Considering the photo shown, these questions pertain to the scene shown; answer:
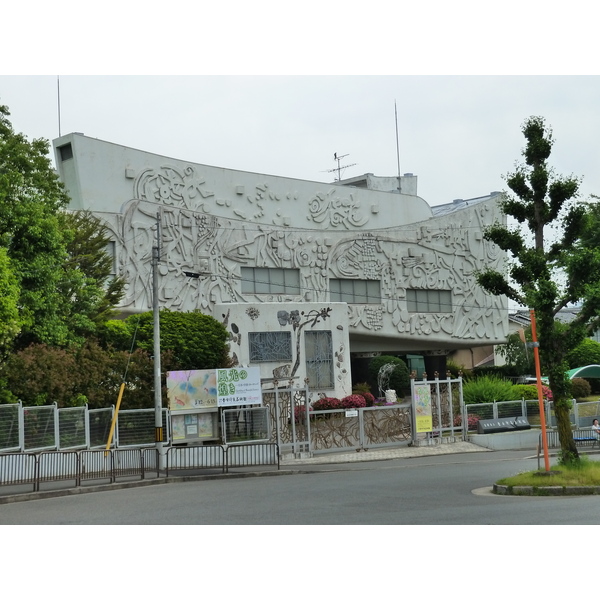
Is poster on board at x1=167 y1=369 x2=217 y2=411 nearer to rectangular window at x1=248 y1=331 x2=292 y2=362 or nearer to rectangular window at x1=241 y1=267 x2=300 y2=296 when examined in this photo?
rectangular window at x1=248 y1=331 x2=292 y2=362

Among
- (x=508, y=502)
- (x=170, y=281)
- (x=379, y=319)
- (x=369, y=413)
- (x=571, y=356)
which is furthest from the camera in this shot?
(x=571, y=356)

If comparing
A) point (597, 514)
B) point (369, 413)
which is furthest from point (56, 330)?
point (597, 514)

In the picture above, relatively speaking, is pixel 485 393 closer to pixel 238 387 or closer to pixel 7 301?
pixel 238 387

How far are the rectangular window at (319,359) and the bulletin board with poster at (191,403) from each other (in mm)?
14813

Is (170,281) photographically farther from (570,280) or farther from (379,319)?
(570,280)

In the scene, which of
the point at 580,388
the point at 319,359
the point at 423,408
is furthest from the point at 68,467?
the point at 580,388

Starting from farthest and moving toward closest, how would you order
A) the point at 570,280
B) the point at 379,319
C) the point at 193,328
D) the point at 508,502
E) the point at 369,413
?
the point at 379,319 < the point at 193,328 < the point at 369,413 < the point at 570,280 < the point at 508,502

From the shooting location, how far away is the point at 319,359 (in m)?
46.7

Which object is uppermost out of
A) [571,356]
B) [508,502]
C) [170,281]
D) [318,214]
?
[318,214]

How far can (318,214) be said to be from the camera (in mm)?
56188

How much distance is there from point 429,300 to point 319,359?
45.5 ft

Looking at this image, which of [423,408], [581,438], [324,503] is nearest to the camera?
[324,503]

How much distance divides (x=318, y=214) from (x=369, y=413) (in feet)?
74.8

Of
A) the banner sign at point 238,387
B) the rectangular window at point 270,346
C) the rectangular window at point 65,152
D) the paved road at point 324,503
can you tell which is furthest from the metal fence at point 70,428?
the rectangular window at point 65,152
